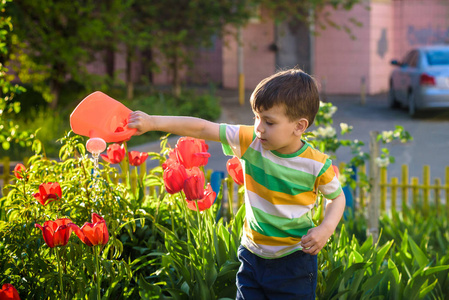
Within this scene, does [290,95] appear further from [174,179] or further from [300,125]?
[174,179]

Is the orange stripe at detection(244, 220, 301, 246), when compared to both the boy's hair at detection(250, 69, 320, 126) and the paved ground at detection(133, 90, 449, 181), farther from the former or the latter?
the paved ground at detection(133, 90, 449, 181)

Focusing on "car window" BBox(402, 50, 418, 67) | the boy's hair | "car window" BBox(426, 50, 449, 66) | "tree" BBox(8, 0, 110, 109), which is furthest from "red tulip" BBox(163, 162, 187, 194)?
"car window" BBox(402, 50, 418, 67)

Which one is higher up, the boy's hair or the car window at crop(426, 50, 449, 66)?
the boy's hair

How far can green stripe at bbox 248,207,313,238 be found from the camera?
239 centimetres

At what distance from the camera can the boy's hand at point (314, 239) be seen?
7.32ft

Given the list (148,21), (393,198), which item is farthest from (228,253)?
(148,21)

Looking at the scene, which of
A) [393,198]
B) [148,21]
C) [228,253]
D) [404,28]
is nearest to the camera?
[228,253]

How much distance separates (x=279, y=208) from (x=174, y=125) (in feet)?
1.61

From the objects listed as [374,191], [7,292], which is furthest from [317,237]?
[374,191]

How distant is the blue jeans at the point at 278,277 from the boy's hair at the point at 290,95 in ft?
1.81

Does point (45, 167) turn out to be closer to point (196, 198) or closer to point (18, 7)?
point (196, 198)

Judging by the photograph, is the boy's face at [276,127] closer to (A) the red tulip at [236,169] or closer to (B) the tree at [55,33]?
(A) the red tulip at [236,169]

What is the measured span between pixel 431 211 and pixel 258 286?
4.24 m

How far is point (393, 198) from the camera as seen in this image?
6133mm
